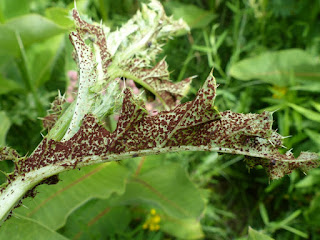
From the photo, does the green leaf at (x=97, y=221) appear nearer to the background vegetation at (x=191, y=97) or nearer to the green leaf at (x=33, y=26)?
the background vegetation at (x=191, y=97)

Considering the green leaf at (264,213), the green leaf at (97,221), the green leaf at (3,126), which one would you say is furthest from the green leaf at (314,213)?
the green leaf at (3,126)

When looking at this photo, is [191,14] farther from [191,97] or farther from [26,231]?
[26,231]

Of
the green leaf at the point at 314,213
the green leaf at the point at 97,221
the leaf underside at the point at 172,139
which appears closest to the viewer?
the leaf underside at the point at 172,139

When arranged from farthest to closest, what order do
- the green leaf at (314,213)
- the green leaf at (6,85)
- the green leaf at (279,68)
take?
the green leaf at (279,68) < the green leaf at (6,85) < the green leaf at (314,213)

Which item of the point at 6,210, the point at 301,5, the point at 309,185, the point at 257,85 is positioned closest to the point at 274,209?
the point at 309,185

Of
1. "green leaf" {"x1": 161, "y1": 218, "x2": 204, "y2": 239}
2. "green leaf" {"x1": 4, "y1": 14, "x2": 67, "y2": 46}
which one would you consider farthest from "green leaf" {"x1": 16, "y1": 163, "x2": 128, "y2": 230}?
"green leaf" {"x1": 4, "y1": 14, "x2": 67, "y2": 46}

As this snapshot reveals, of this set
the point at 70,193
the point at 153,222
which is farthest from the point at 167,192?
the point at 70,193

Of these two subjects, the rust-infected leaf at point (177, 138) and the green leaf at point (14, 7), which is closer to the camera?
the rust-infected leaf at point (177, 138)

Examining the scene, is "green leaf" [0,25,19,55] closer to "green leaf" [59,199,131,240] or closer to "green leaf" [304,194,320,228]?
"green leaf" [59,199,131,240]
